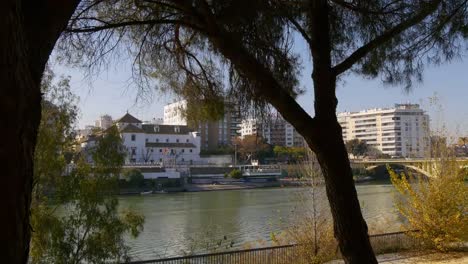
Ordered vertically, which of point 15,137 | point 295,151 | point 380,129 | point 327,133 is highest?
point 380,129

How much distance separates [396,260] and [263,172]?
42.2m

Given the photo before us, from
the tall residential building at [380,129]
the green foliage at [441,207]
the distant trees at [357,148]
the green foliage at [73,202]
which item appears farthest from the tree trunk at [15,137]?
the tall residential building at [380,129]

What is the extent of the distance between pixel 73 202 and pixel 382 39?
524 centimetres

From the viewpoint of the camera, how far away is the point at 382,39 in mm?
3660

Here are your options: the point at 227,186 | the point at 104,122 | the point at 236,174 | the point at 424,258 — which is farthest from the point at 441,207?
the point at 236,174

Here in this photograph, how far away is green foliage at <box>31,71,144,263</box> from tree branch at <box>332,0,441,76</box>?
4.62 meters

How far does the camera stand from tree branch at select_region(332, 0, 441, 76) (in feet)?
11.6

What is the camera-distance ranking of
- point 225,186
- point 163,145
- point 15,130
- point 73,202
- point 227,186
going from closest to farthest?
point 15,130
point 73,202
point 225,186
point 227,186
point 163,145

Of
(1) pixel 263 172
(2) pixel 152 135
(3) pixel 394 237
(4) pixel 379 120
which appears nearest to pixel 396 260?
(3) pixel 394 237

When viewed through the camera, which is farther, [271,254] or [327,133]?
[271,254]

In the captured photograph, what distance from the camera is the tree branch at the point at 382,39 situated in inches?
139

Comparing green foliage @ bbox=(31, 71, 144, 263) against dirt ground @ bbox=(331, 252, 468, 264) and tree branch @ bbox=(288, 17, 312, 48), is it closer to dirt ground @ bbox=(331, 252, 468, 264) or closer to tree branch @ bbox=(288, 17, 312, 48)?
tree branch @ bbox=(288, 17, 312, 48)

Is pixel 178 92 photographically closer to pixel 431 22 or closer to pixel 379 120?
pixel 431 22

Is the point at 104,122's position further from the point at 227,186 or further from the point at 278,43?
the point at 227,186
